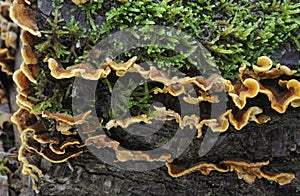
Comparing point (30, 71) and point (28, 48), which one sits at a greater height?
point (28, 48)

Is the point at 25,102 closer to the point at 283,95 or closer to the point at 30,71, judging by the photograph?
the point at 30,71

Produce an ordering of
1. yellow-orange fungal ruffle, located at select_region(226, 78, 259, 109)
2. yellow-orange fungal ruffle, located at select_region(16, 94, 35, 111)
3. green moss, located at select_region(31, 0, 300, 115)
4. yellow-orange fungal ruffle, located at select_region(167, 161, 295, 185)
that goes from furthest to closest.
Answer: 1. yellow-orange fungal ruffle, located at select_region(167, 161, 295, 185)
2. yellow-orange fungal ruffle, located at select_region(16, 94, 35, 111)
3. green moss, located at select_region(31, 0, 300, 115)
4. yellow-orange fungal ruffle, located at select_region(226, 78, 259, 109)

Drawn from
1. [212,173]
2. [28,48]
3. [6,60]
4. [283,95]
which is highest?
[28,48]

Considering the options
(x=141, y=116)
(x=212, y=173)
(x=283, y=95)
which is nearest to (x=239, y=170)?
(x=212, y=173)

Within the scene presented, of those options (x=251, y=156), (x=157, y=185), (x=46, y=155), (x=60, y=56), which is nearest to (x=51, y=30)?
(x=60, y=56)

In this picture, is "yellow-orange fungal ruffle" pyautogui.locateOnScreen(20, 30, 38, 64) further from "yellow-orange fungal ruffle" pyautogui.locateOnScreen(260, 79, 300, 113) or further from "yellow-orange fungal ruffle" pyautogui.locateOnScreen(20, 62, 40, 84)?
"yellow-orange fungal ruffle" pyautogui.locateOnScreen(260, 79, 300, 113)

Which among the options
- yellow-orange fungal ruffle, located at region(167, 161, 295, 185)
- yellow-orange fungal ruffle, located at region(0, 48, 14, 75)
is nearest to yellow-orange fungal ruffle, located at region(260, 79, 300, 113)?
yellow-orange fungal ruffle, located at region(167, 161, 295, 185)

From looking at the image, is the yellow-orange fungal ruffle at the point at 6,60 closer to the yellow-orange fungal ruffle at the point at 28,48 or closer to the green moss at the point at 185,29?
the yellow-orange fungal ruffle at the point at 28,48

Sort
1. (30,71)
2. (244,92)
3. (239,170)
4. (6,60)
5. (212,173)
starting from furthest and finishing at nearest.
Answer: (6,60) → (212,173) → (239,170) → (30,71) → (244,92)

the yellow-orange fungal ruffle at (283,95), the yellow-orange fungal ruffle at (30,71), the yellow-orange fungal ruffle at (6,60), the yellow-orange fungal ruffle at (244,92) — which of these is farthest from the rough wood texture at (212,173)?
the yellow-orange fungal ruffle at (6,60)
